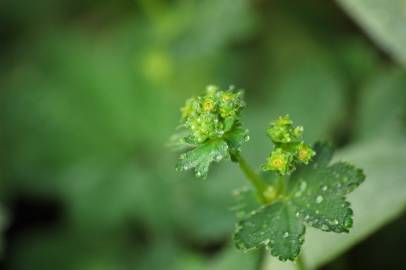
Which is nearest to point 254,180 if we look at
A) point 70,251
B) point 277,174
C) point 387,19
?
point 277,174

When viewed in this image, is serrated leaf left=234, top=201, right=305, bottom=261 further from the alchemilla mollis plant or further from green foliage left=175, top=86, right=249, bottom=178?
green foliage left=175, top=86, right=249, bottom=178

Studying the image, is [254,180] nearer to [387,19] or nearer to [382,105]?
[387,19]

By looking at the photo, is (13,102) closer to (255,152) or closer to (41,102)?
(41,102)

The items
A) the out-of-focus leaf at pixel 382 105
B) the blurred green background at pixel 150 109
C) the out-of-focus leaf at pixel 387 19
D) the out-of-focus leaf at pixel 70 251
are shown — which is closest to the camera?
the out-of-focus leaf at pixel 387 19

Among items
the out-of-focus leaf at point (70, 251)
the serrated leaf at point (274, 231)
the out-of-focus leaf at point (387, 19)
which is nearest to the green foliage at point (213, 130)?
the serrated leaf at point (274, 231)

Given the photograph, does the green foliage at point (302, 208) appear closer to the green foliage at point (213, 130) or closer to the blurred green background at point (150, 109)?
the green foliage at point (213, 130)

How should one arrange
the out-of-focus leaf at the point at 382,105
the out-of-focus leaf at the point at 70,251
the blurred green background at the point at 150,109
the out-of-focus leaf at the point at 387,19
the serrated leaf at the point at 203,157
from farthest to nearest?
the out-of-focus leaf at the point at 70,251, the blurred green background at the point at 150,109, the out-of-focus leaf at the point at 382,105, the out-of-focus leaf at the point at 387,19, the serrated leaf at the point at 203,157

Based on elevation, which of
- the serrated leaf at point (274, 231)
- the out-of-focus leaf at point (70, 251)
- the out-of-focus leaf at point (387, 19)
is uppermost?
the out-of-focus leaf at point (70, 251)

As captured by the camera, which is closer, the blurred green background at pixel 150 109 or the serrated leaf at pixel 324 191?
the serrated leaf at pixel 324 191
